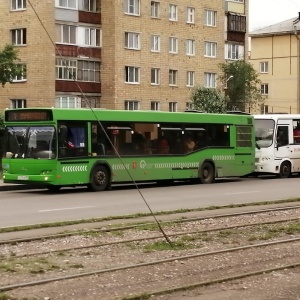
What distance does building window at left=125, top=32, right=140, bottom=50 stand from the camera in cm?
6094

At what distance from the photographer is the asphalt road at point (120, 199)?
1975cm

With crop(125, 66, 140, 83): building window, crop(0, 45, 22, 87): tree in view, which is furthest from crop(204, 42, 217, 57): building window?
crop(0, 45, 22, 87): tree

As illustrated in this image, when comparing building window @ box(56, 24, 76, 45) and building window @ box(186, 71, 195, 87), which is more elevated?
building window @ box(56, 24, 76, 45)

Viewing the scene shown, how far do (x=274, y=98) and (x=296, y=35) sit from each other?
21.1 feet

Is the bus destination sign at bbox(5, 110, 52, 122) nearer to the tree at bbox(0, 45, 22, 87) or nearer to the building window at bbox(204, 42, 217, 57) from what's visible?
the tree at bbox(0, 45, 22, 87)

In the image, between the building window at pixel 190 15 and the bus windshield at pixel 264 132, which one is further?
the building window at pixel 190 15

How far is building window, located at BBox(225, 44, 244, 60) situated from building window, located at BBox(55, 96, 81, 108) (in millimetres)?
15063

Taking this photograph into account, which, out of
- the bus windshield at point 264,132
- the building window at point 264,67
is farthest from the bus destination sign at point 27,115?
the building window at point 264,67

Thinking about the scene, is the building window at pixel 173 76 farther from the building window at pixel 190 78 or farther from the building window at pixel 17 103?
the building window at pixel 17 103

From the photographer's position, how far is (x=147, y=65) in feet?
205

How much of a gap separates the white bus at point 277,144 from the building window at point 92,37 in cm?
2526

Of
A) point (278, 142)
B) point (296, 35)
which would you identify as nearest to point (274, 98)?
point (296, 35)

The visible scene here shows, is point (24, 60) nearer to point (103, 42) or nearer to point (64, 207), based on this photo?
point (103, 42)

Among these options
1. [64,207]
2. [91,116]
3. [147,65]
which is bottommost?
[64,207]
